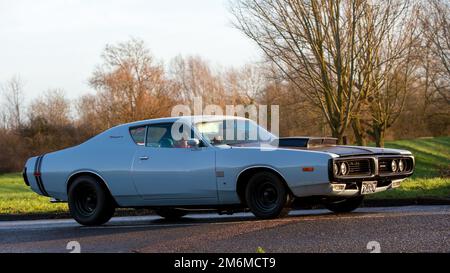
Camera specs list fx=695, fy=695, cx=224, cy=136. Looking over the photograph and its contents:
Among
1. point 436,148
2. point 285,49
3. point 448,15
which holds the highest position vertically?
point 448,15

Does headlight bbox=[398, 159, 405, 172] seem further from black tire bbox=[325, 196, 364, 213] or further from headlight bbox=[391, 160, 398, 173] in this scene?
black tire bbox=[325, 196, 364, 213]

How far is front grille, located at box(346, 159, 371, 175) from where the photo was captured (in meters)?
9.40

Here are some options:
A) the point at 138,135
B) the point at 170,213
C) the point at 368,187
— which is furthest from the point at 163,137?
the point at 368,187

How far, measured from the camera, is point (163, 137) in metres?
10.6

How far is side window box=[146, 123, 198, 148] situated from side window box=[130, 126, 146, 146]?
99mm

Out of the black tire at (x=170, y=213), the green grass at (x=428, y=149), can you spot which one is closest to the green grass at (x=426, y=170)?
the green grass at (x=428, y=149)

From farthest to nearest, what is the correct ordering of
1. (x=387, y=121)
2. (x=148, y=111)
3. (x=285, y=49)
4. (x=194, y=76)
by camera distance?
(x=194, y=76) → (x=148, y=111) → (x=387, y=121) → (x=285, y=49)

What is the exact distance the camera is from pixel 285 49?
85.5 feet

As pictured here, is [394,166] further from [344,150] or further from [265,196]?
[265,196]

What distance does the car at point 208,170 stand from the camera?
931 centimetres

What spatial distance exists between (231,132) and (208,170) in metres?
0.94

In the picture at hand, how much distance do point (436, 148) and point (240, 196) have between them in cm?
3891
